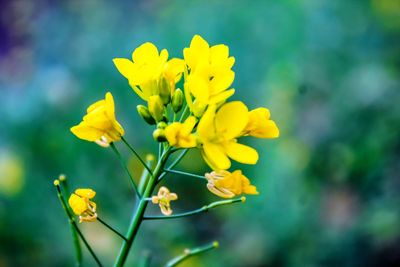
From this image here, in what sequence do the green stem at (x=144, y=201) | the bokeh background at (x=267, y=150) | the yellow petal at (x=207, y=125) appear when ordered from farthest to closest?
the bokeh background at (x=267, y=150), the green stem at (x=144, y=201), the yellow petal at (x=207, y=125)

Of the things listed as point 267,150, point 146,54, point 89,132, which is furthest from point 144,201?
point 267,150

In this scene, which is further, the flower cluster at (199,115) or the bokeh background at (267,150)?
the bokeh background at (267,150)

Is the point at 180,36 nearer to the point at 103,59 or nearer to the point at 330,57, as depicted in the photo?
the point at 103,59

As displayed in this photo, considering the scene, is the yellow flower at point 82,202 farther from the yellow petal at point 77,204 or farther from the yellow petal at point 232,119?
the yellow petal at point 232,119

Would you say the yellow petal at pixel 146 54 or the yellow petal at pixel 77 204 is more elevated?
the yellow petal at pixel 146 54

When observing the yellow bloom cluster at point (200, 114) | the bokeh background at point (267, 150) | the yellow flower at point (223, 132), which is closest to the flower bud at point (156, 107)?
the yellow bloom cluster at point (200, 114)

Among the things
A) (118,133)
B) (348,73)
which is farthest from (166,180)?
(118,133)

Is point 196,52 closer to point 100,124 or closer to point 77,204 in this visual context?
point 100,124

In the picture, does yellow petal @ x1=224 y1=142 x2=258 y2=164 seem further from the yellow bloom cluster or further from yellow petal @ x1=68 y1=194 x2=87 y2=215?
yellow petal @ x1=68 y1=194 x2=87 y2=215
